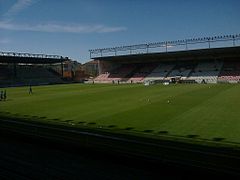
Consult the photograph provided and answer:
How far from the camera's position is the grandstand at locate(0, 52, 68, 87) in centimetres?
7493

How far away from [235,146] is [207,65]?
63233 mm

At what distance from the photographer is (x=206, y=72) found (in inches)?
2717

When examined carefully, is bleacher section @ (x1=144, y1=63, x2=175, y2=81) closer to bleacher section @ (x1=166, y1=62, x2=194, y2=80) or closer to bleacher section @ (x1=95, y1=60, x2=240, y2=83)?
bleacher section @ (x1=95, y1=60, x2=240, y2=83)

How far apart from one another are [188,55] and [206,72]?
6347 mm

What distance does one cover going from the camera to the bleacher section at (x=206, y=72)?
213ft

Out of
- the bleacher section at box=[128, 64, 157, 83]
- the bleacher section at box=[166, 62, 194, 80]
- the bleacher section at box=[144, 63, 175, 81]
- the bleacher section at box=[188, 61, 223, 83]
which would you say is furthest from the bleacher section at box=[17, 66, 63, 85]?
the bleacher section at box=[188, 61, 223, 83]

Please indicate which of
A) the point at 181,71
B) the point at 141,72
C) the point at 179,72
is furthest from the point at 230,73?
the point at 141,72

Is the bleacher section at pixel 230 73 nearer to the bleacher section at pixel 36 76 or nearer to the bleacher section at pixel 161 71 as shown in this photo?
the bleacher section at pixel 161 71

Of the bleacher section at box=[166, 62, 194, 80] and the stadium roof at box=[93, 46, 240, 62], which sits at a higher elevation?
the stadium roof at box=[93, 46, 240, 62]

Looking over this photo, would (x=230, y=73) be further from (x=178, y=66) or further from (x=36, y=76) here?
(x=36, y=76)

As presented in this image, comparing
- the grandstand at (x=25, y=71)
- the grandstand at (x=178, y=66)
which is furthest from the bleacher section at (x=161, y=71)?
the grandstand at (x=25, y=71)

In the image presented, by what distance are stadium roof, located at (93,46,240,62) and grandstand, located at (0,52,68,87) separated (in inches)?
600

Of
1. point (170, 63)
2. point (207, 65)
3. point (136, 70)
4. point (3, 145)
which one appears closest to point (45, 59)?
point (136, 70)

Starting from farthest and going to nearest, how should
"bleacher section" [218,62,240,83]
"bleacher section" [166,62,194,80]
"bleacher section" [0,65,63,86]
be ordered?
"bleacher section" [0,65,63,86], "bleacher section" [166,62,194,80], "bleacher section" [218,62,240,83]
